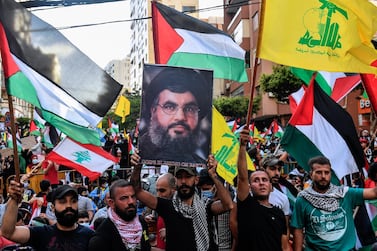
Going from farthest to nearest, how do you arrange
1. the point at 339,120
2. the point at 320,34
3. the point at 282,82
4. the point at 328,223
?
1. the point at 282,82
2. the point at 339,120
3. the point at 320,34
4. the point at 328,223

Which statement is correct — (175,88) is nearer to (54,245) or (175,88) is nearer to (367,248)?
(54,245)

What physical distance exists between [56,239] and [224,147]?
114 inches

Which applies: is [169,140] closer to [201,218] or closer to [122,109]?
[201,218]

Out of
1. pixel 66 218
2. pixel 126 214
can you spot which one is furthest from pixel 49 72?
pixel 126 214

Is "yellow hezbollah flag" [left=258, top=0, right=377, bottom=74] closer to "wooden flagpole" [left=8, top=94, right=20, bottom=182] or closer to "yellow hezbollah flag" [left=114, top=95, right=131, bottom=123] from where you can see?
"wooden flagpole" [left=8, top=94, right=20, bottom=182]

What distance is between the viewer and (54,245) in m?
3.66

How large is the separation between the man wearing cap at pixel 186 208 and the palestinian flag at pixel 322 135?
1838mm

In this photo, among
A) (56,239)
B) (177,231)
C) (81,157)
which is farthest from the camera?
(81,157)

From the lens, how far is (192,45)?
6.58m

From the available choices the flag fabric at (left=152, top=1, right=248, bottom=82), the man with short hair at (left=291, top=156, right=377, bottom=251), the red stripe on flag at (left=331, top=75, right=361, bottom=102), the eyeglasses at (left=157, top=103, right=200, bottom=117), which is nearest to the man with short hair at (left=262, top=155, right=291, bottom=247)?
the man with short hair at (left=291, top=156, right=377, bottom=251)

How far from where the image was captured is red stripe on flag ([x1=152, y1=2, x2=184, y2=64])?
6.52 m

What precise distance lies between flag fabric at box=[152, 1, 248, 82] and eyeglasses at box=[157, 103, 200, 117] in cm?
209

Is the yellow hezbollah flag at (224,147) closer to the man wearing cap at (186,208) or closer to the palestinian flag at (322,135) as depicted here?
the palestinian flag at (322,135)

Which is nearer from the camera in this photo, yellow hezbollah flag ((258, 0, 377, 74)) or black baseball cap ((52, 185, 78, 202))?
black baseball cap ((52, 185, 78, 202))
